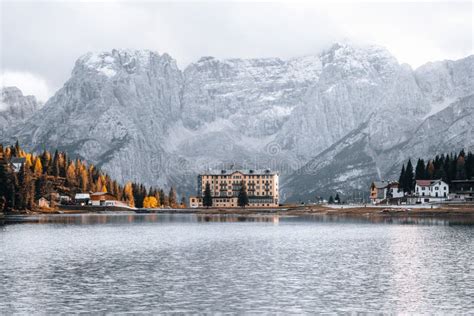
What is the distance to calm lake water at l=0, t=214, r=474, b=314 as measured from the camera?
172 ft


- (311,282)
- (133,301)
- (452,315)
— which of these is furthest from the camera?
(311,282)

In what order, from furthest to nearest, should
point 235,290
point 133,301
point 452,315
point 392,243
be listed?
point 392,243
point 235,290
point 133,301
point 452,315

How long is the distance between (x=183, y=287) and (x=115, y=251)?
34360 millimetres

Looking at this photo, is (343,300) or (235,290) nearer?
(343,300)

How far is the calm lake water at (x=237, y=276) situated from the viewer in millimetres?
52344

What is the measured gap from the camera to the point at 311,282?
63.0 metres

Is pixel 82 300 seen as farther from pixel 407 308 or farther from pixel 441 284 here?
pixel 441 284

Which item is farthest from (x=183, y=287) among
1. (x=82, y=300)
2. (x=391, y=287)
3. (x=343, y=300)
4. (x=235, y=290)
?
(x=391, y=287)

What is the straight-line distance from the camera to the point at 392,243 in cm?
10519

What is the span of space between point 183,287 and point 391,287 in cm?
1787

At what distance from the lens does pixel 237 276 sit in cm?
6638

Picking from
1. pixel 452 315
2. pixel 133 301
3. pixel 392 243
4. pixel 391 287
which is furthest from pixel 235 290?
pixel 392 243

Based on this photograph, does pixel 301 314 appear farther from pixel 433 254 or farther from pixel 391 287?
pixel 433 254

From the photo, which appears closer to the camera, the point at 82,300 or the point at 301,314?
the point at 301,314
